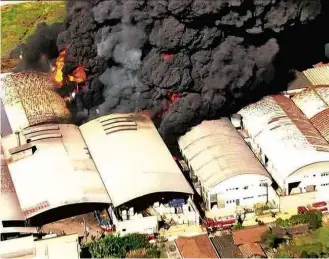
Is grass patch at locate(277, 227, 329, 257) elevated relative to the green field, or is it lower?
lower

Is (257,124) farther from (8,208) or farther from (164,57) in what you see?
(8,208)

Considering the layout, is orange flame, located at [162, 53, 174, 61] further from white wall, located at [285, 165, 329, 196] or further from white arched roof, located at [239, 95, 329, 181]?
white wall, located at [285, 165, 329, 196]

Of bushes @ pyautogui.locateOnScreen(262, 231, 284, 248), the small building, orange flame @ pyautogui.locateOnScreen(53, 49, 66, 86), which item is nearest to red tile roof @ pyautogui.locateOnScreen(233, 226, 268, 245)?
bushes @ pyautogui.locateOnScreen(262, 231, 284, 248)

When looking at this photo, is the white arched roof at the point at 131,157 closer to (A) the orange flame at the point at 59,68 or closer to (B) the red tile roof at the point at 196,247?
(B) the red tile roof at the point at 196,247

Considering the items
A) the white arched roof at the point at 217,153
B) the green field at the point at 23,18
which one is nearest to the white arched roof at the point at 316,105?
the white arched roof at the point at 217,153

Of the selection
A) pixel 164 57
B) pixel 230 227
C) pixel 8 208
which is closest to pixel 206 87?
pixel 164 57
